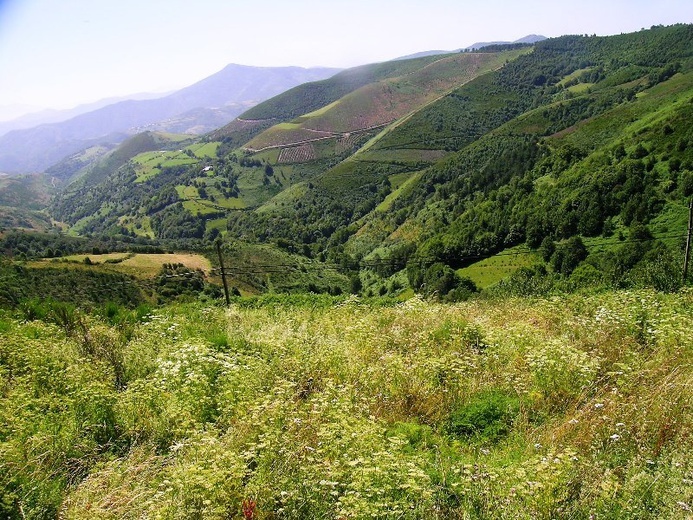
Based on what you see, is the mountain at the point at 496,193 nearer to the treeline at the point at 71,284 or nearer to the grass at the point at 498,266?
the grass at the point at 498,266

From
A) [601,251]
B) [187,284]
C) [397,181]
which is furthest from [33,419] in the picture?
[397,181]

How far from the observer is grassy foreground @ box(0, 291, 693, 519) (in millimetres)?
4297

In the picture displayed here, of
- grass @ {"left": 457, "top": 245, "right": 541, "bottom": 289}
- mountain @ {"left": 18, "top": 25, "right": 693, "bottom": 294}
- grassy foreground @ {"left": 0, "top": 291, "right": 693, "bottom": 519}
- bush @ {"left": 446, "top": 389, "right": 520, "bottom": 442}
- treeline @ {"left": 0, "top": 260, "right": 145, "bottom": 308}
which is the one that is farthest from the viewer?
grass @ {"left": 457, "top": 245, "right": 541, "bottom": 289}

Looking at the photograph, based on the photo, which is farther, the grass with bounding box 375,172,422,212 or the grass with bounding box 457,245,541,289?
the grass with bounding box 375,172,422,212

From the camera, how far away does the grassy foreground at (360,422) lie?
14.1 ft

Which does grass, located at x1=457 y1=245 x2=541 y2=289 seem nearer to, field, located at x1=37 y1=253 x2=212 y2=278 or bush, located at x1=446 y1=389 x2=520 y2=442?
field, located at x1=37 y1=253 x2=212 y2=278

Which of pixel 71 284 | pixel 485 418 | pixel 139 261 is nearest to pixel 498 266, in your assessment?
pixel 139 261

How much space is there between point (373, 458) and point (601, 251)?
66.6m

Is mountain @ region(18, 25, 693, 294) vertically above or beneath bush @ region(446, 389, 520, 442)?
beneath

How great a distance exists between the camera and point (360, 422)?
546 cm

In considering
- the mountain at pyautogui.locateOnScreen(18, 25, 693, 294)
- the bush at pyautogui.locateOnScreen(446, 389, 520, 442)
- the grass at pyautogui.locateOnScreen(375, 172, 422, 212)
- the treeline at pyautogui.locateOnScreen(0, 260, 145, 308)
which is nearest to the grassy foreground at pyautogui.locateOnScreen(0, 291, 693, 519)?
the bush at pyautogui.locateOnScreen(446, 389, 520, 442)

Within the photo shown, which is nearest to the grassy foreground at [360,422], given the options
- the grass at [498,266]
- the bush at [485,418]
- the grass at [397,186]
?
the bush at [485,418]

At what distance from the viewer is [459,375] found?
7266 millimetres

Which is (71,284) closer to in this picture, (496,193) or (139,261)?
(139,261)
